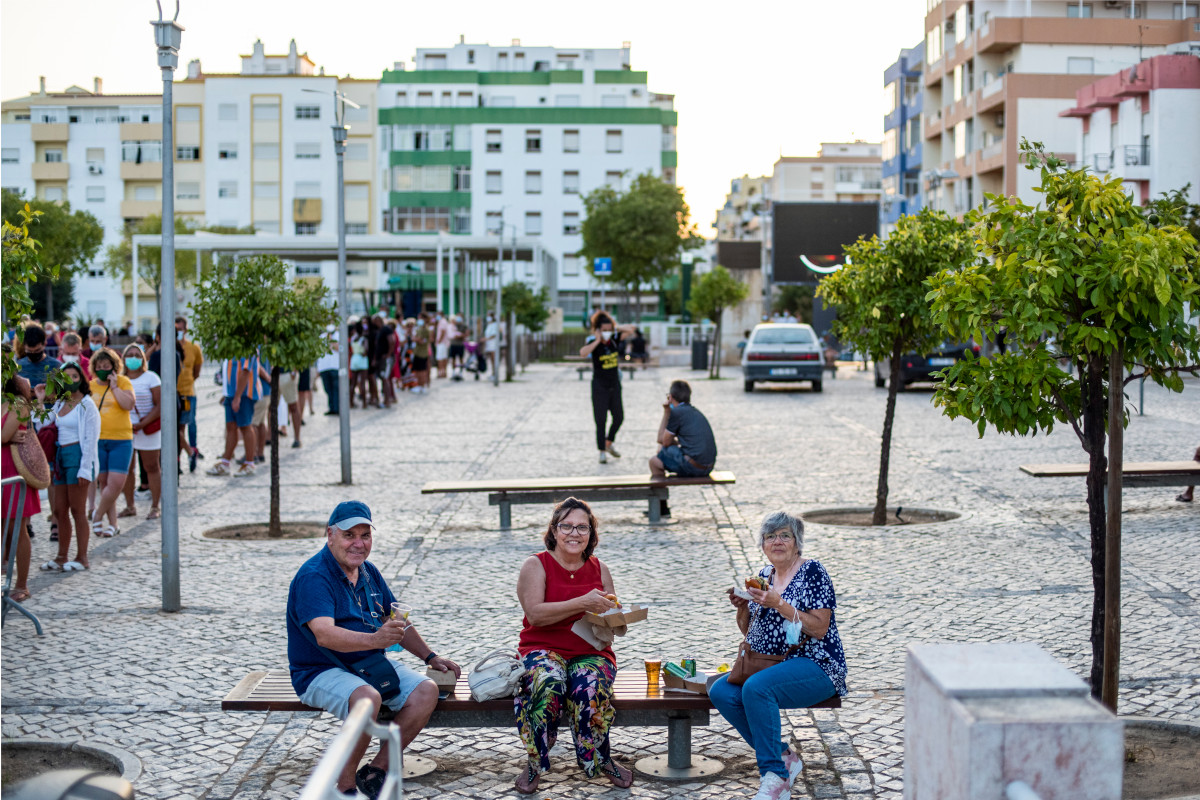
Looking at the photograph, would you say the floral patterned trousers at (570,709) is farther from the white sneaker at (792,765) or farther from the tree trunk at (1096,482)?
the tree trunk at (1096,482)

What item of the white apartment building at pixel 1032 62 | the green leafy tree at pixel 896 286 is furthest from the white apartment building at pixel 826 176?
the green leafy tree at pixel 896 286

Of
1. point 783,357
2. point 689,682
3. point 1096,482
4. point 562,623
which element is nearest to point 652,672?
point 689,682

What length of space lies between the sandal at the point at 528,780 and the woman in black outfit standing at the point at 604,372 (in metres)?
11.3

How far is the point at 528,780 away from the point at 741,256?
2087 inches

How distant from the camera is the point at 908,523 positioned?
41.0 ft

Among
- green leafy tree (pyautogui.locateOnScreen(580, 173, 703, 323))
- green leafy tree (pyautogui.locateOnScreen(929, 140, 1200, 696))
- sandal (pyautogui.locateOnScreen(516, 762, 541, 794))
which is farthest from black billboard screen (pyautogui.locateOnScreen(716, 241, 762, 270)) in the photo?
sandal (pyautogui.locateOnScreen(516, 762, 541, 794))

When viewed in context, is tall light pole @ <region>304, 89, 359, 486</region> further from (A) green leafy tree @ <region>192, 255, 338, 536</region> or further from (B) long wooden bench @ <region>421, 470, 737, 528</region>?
(B) long wooden bench @ <region>421, 470, 737, 528</region>

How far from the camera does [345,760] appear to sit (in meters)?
2.95

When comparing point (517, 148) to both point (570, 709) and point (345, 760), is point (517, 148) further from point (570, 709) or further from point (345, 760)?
point (345, 760)

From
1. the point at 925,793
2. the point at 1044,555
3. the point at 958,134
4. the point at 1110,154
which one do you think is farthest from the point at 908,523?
the point at 958,134

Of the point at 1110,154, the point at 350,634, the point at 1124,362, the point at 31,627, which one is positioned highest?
the point at 1110,154

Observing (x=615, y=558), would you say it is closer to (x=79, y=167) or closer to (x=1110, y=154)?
(x=1110, y=154)

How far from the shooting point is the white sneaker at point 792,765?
5.52 m

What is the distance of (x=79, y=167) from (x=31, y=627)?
93.0 meters
